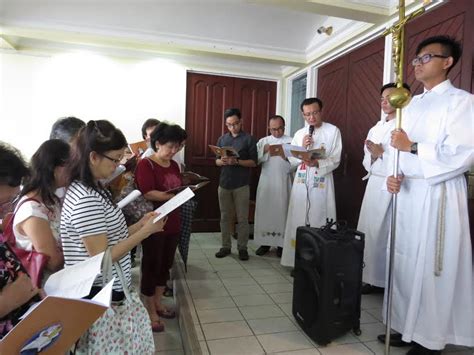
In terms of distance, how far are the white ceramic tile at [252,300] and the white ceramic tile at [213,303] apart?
0.05 meters

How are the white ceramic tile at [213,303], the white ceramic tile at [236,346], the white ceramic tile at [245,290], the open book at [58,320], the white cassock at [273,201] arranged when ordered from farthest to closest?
1. the white cassock at [273,201]
2. the white ceramic tile at [245,290]
3. the white ceramic tile at [213,303]
4. the white ceramic tile at [236,346]
5. the open book at [58,320]

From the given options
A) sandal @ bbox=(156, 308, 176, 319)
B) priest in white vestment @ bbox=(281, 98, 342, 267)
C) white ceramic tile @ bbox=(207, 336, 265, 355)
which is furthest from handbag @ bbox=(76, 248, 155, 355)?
priest in white vestment @ bbox=(281, 98, 342, 267)

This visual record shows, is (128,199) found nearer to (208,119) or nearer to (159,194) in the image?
(159,194)

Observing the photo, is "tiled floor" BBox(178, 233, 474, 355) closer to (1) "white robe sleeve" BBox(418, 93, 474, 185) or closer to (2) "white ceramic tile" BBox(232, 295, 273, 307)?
(2) "white ceramic tile" BBox(232, 295, 273, 307)

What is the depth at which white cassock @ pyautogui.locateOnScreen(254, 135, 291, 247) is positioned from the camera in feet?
11.6

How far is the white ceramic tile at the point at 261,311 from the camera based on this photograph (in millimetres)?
2207

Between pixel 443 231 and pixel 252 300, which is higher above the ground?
pixel 443 231

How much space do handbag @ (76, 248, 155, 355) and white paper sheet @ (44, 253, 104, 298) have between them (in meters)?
0.13

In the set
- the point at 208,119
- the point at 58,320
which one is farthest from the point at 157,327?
the point at 208,119

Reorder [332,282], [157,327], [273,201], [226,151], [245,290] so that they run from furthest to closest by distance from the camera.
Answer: [273,201] < [226,151] < [245,290] < [157,327] < [332,282]

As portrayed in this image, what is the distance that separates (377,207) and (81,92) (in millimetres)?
3669

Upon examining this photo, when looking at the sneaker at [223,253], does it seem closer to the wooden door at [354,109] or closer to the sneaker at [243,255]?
the sneaker at [243,255]

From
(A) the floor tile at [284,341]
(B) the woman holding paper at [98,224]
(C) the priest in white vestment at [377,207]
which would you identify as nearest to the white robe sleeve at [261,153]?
(C) the priest in white vestment at [377,207]

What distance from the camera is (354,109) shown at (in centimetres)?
339
